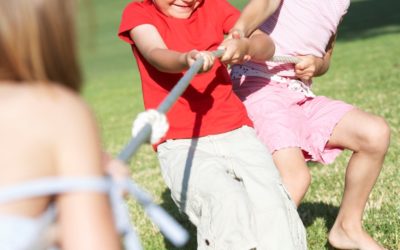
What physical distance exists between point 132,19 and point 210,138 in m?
0.63

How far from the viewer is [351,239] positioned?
4.17 m

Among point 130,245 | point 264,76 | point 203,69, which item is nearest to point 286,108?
point 264,76

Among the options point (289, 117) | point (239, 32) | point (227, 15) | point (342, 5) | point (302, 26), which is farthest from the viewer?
point (342, 5)

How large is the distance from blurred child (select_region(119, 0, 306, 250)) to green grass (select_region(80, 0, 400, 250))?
43cm

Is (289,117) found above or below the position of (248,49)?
below

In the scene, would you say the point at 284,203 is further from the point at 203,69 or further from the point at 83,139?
the point at 83,139

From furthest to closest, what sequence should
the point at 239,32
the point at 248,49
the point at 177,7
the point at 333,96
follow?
the point at 333,96, the point at 177,7, the point at 239,32, the point at 248,49

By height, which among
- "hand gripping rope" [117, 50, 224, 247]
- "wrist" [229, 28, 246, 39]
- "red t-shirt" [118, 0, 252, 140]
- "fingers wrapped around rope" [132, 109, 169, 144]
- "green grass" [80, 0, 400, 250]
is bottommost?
"green grass" [80, 0, 400, 250]

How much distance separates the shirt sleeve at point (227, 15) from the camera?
3.95 m

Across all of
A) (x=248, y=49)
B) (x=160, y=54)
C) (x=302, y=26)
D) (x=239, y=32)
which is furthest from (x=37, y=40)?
(x=302, y=26)

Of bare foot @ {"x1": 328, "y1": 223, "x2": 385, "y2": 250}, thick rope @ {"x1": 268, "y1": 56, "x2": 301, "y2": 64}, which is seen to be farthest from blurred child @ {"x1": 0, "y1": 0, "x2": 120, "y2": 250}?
bare foot @ {"x1": 328, "y1": 223, "x2": 385, "y2": 250}

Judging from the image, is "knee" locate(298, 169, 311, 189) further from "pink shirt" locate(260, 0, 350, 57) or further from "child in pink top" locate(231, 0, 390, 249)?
"pink shirt" locate(260, 0, 350, 57)

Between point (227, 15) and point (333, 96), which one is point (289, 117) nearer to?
point (227, 15)

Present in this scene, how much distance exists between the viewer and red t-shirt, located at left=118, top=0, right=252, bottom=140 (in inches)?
146
